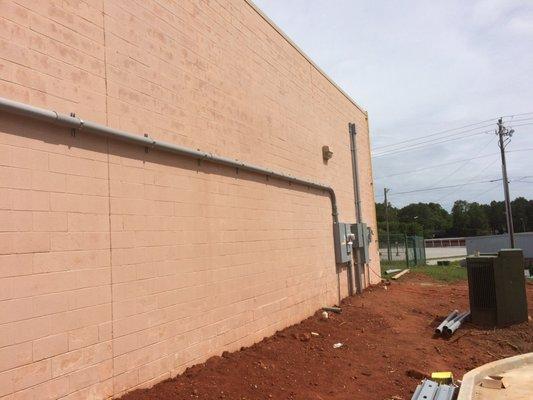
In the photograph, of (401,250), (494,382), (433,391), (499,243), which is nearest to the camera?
(433,391)

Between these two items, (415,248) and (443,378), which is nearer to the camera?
(443,378)

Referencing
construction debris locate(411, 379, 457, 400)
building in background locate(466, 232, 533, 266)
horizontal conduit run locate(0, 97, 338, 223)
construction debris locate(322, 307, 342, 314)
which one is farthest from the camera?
building in background locate(466, 232, 533, 266)

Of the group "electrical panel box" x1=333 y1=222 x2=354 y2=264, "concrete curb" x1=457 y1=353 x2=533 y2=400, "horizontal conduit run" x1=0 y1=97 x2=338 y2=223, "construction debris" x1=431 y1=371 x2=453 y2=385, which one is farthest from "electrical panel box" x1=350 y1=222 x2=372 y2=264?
"construction debris" x1=431 y1=371 x2=453 y2=385

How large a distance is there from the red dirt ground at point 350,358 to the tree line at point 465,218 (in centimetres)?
9673

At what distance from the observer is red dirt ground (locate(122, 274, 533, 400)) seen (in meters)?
6.07

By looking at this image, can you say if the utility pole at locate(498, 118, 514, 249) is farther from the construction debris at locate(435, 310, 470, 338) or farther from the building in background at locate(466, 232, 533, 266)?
the construction debris at locate(435, 310, 470, 338)

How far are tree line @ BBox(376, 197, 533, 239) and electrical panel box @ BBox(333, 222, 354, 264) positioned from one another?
307ft

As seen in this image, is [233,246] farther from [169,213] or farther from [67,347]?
[67,347]

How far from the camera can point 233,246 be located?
7742 millimetres

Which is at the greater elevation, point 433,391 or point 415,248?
point 415,248

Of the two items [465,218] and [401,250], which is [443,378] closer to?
[401,250]

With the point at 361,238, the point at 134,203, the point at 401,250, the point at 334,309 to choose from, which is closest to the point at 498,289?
the point at 334,309

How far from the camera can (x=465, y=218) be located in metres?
122

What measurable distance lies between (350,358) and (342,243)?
5.29 metres
